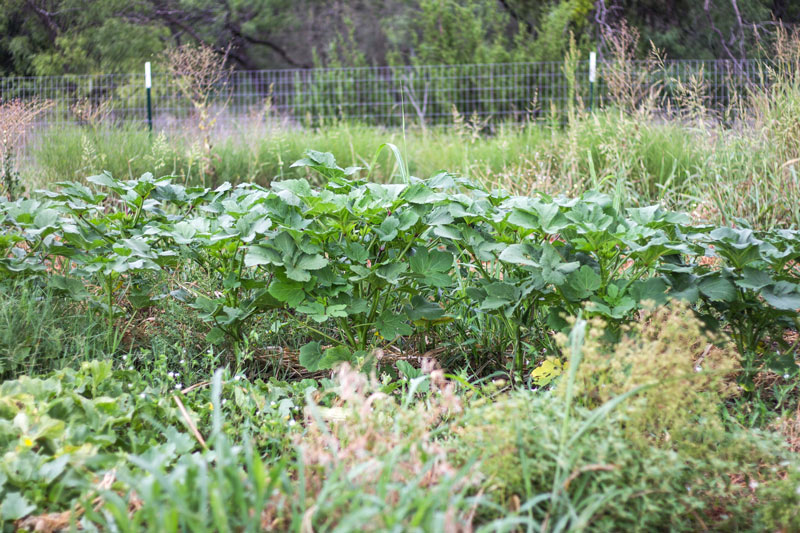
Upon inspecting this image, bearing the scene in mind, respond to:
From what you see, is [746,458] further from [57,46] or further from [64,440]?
[57,46]

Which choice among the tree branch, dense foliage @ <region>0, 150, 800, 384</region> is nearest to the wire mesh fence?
dense foliage @ <region>0, 150, 800, 384</region>

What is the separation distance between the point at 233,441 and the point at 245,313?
438mm

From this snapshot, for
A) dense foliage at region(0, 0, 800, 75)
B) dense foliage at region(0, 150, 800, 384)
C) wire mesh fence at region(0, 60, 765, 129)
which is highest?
dense foliage at region(0, 0, 800, 75)

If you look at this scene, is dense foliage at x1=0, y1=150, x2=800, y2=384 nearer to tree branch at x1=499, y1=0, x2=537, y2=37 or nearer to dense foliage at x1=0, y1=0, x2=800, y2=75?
dense foliage at x1=0, y1=0, x2=800, y2=75

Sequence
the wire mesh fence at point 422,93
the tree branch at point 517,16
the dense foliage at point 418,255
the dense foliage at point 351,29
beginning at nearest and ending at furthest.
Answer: the dense foliage at point 418,255 < the wire mesh fence at point 422,93 < the dense foliage at point 351,29 < the tree branch at point 517,16

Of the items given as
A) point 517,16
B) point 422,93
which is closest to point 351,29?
point 422,93

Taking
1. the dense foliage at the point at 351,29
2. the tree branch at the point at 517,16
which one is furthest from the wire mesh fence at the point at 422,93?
the tree branch at the point at 517,16

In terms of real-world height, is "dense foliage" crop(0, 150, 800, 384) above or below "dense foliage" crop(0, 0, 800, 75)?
below

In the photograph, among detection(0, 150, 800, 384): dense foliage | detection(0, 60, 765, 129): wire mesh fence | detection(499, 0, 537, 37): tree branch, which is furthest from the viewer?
detection(499, 0, 537, 37): tree branch

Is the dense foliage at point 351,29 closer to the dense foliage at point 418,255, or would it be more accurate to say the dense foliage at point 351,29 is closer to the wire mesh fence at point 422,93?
the wire mesh fence at point 422,93

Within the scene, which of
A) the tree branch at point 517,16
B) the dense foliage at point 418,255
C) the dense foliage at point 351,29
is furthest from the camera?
the tree branch at point 517,16

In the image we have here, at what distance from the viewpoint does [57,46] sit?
677 inches

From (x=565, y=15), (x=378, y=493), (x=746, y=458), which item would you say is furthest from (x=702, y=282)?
(x=565, y=15)

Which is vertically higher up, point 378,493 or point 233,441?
point 378,493
